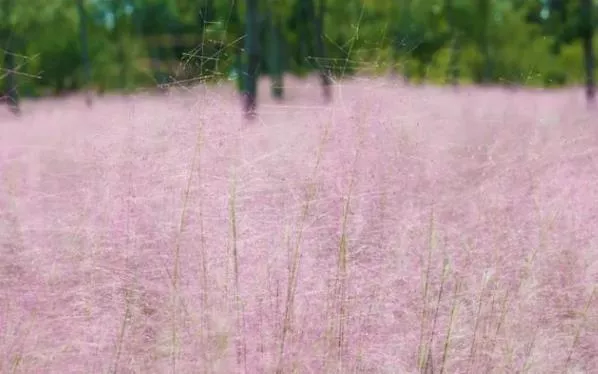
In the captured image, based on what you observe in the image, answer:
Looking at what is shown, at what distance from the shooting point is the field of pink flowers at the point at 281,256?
2.27 metres

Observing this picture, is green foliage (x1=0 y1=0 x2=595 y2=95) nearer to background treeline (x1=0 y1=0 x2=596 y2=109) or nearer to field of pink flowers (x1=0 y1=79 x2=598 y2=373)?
background treeline (x1=0 y1=0 x2=596 y2=109)

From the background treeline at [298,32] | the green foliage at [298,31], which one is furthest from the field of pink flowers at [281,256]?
the green foliage at [298,31]

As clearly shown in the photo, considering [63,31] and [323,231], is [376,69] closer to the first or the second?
[323,231]

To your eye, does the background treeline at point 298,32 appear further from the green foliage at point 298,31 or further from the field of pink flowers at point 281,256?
the field of pink flowers at point 281,256

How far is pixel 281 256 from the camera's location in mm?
2506

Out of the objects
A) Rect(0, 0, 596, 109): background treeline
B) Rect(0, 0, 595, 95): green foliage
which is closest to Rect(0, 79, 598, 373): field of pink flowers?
Rect(0, 0, 596, 109): background treeline

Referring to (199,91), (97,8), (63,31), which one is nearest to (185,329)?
(199,91)

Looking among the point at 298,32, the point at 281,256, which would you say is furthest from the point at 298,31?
the point at 281,256

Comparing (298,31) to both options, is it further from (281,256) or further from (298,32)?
(281,256)

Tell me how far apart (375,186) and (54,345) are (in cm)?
117

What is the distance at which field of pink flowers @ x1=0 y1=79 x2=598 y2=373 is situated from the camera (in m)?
2.27

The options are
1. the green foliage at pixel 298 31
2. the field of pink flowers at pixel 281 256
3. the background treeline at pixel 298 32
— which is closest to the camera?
the field of pink flowers at pixel 281 256

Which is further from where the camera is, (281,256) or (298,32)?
(298,32)

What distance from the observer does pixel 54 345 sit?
7.34ft
